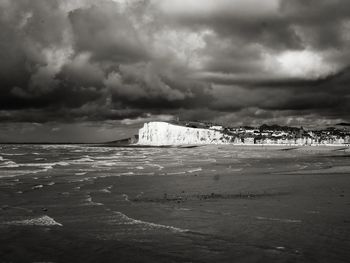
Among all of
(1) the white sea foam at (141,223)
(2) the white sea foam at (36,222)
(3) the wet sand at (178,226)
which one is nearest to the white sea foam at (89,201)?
(3) the wet sand at (178,226)

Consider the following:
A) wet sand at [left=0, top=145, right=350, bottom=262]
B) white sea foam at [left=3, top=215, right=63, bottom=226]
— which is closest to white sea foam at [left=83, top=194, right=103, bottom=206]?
wet sand at [left=0, top=145, right=350, bottom=262]

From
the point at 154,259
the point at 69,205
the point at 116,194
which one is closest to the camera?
the point at 154,259

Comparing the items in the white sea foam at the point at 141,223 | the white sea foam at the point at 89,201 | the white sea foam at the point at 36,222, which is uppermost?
the white sea foam at the point at 141,223

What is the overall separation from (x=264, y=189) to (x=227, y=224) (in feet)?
39.3

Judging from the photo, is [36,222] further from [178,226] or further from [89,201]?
[89,201]

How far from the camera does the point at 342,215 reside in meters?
15.5

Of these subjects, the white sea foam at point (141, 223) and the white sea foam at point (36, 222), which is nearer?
the white sea foam at point (141, 223)

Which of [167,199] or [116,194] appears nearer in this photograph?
[167,199]

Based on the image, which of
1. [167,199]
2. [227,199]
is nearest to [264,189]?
[227,199]

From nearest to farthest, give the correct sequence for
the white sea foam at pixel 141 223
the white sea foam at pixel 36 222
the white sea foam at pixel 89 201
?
1. the white sea foam at pixel 141 223
2. the white sea foam at pixel 36 222
3. the white sea foam at pixel 89 201

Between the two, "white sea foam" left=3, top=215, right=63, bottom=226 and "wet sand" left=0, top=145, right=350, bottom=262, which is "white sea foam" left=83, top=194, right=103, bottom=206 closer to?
"wet sand" left=0, top=145, right=350, bottom=262

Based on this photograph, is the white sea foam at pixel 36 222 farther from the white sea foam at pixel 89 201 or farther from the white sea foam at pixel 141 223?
the white sea foam at pixel 89 201

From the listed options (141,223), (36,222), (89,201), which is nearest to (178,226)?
(141,223)

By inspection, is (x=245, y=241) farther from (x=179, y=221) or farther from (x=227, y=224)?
(x=179, y=221)
